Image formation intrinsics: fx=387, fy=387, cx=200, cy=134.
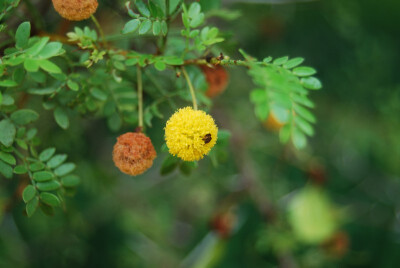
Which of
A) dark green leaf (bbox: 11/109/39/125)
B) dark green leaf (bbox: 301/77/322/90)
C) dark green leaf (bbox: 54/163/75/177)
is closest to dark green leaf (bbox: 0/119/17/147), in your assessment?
dark green leaf (bbox: 11/109/39/125)

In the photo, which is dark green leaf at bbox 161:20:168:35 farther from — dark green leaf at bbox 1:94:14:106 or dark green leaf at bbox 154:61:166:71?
dark green leaf at bbox 1:94:14:106

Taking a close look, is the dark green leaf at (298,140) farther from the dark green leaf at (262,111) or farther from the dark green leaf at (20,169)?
the dark green leaf at (20,169)

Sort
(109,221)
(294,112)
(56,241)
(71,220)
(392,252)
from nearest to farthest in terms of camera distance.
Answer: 1. (294,112)
2. (71,220)
3. (56,241)
4. (392,252)
5. (109,221)

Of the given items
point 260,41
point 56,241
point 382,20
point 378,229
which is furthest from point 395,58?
point 56,241

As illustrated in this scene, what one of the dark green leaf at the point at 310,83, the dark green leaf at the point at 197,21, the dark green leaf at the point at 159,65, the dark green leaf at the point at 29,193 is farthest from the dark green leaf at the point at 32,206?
the dark green leaf at the point at 310,83

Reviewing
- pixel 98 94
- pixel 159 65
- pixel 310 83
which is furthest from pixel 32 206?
pixel 310 83

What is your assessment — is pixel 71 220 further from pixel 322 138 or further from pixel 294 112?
pixel 322 138
